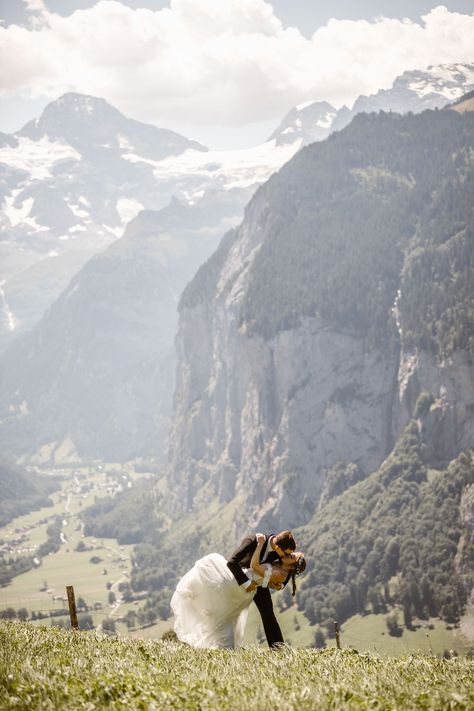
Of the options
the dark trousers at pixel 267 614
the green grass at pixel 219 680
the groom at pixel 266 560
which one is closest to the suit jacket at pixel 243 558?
the groom at pixel 266 560

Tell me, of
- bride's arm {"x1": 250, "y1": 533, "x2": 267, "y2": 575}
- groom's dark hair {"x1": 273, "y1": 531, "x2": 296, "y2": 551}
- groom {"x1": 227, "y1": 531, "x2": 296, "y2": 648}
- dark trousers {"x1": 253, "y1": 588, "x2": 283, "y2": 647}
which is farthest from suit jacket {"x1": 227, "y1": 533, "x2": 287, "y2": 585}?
dark trousers {"x1": 253, "y1": 588, "x2": 283, "y2": 647}

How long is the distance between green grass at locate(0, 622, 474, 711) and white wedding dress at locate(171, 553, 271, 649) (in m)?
2.99

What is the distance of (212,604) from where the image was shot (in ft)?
76.1

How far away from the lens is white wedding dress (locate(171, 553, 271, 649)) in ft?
75.5

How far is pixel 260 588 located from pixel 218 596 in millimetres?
1269

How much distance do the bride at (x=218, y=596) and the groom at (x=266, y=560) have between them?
209 mm

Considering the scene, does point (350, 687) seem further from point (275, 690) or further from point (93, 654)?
point (93, 654)

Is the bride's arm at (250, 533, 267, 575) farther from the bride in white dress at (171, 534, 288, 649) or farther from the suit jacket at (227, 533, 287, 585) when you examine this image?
the suit jacket at (227, 533, 287, 585)

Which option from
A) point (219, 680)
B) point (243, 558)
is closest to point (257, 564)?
point (243, 558)

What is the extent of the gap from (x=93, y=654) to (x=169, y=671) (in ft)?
8.51

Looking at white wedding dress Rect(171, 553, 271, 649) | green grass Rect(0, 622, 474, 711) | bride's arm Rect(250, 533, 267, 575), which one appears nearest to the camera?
green grass Rect(0, 622, 474, 711)

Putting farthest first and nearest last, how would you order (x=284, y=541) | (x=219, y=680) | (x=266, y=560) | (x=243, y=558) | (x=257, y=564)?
(x=266, y=560)
(x=243, y=558)
(x=284, y=541)
(x=257, y=564)
(x=219, y=680)

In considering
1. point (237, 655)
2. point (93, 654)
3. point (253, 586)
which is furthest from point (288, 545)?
point (93, 654)

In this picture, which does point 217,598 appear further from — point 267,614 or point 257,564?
point 257,564
